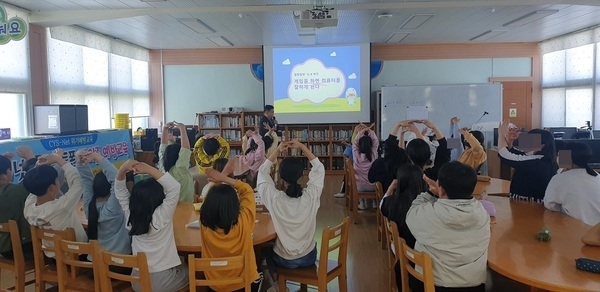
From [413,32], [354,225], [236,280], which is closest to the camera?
[236,280]

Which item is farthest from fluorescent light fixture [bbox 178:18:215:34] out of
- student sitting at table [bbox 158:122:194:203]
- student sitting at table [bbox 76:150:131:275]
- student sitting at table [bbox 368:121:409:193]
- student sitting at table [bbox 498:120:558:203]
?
student sitting at table [bbox 498:120:558:203]

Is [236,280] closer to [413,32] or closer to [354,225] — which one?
[354,225]

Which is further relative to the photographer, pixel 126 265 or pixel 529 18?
pixel 529 18

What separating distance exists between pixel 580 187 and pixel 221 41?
7.79m

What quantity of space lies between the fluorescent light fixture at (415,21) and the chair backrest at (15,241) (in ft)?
20.3

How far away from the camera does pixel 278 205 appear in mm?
2881

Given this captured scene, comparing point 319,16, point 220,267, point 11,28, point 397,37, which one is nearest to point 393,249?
point 220,267

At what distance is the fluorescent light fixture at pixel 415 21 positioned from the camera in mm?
7168

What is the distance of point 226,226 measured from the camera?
2451mm

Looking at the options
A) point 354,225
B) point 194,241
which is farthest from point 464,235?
point 354,225

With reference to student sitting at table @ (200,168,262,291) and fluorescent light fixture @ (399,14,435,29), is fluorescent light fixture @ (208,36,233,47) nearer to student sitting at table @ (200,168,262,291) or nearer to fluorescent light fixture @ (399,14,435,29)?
fluorescent light fixture @ (399,14,435,29)

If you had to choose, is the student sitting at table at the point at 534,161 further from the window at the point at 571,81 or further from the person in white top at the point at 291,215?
the window at the point at 571,81

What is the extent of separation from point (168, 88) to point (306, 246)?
8423mm

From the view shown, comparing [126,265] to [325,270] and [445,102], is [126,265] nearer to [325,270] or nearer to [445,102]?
[325,270]
